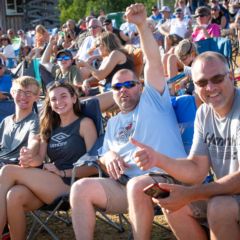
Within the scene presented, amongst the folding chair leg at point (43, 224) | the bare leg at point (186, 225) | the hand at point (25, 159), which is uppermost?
the hand at point (25, 159)

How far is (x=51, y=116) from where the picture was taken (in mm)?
4496

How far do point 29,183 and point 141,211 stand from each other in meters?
1.08

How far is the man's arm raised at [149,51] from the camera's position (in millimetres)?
3998

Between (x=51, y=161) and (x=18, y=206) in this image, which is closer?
(x=18, y=206)

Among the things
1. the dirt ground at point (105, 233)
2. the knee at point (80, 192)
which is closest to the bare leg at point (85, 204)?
the knee at point (80, 192)

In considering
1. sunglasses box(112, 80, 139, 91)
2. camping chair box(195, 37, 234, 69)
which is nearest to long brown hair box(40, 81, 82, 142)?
sunglasses box(112, 80, 139, 91)

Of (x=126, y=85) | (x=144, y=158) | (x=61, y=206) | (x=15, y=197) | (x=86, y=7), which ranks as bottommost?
(x=61, y=206)

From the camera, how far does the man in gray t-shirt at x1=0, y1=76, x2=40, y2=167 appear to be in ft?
15.5

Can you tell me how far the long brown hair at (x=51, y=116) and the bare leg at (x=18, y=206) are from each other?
587 millimetres

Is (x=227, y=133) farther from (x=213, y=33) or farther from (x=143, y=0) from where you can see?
(x=143, y=0)

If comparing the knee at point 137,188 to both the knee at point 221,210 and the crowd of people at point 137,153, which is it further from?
the knee at point 221,210

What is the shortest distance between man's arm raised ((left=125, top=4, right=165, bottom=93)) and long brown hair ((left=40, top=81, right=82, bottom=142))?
0.75 m

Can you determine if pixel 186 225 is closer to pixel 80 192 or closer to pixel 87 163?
pixel 80 192

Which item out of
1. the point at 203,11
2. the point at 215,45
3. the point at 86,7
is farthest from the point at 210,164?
the point at 86,7
